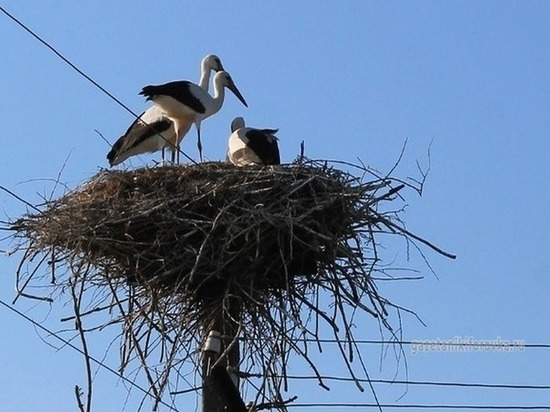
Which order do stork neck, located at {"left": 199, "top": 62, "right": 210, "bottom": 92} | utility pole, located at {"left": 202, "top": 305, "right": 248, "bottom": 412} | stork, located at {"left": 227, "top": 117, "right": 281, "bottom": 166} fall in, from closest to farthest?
utility pole, located at {"left": 202, "top": 305, "right": 248, "bottom": 412} → stork, located at {"left": 227, "top": 117, "right": 281, "bottom": 166} → stork neck, located at {"left": 199, "top": 62, "right": 210, "bottom": 92}

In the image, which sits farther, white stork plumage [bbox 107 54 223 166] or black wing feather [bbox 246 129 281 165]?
white stork plumage [bbox 107 54 223 166]

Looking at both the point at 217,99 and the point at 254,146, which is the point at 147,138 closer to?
the point at 217,99

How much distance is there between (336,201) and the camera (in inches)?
297

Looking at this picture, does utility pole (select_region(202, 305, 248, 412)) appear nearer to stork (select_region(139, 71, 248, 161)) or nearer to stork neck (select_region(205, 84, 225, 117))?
stork (select_region(139, 71, 248, 161))

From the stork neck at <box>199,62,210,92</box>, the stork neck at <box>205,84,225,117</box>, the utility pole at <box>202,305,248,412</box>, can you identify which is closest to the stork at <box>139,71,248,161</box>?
the stork neck at <box>205,84,225,117</box>

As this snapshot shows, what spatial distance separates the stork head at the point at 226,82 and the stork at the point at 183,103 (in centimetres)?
23

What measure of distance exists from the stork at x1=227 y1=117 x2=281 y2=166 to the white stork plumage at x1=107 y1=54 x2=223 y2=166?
25.5 inches

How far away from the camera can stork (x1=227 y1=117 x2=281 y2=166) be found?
995 centimetres

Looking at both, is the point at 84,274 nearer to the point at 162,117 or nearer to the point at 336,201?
the point at 336,201

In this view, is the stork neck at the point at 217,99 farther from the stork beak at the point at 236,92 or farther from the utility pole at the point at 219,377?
the utility pole at the point at 219,377

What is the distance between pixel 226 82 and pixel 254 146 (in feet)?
5.72

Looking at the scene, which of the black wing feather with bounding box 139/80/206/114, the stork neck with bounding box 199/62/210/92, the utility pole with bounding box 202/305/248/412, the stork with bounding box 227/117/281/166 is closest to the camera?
the utility pole with bounding box 202/305/248/412

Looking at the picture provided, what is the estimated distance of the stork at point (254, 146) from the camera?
995cm

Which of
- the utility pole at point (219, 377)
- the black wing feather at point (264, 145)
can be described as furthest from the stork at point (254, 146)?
the utility pole at point (219, 377)
